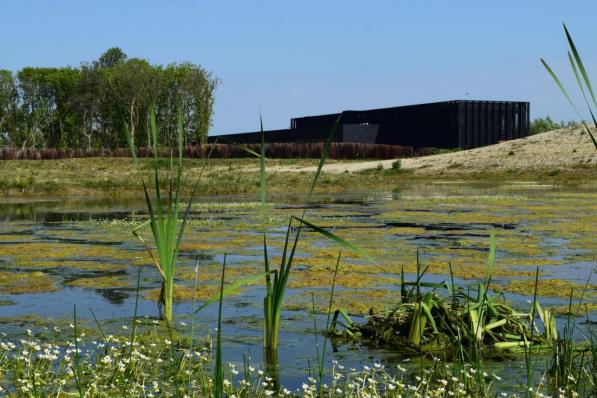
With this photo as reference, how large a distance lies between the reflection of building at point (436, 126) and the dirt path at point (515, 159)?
560 inches

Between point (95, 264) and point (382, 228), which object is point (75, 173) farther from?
point (95, 264)

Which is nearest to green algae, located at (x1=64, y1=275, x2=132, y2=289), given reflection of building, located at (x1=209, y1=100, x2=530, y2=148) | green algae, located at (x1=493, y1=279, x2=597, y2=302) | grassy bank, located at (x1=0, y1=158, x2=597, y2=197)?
green algae, located at (x1=493, y1=279, x2=597, y2=302)

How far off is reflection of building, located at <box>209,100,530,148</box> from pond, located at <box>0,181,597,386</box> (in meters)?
41.0

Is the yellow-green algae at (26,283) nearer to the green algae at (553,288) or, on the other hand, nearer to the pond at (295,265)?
the pond at (295,265)

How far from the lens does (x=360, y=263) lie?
34.4 ft

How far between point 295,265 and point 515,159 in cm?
3374

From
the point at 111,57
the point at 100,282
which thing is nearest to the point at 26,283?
the point at 100,282

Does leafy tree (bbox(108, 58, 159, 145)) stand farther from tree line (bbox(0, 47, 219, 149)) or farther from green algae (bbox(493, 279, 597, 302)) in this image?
green algae (bbox(493, 279, 597, 302))

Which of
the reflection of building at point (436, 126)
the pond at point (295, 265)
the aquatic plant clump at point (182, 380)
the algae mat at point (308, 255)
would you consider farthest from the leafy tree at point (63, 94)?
the aquatic plant clump at point (182, 380)

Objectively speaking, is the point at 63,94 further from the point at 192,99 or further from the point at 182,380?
the point at 182,380

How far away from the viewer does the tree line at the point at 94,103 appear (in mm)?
64875

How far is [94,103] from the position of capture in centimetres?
6975

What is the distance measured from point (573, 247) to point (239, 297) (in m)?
Answer: 5.76

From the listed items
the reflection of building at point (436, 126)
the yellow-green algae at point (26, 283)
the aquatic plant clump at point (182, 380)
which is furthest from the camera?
the reflection of building at point (436, 126)
